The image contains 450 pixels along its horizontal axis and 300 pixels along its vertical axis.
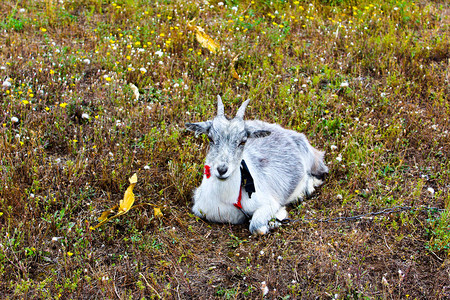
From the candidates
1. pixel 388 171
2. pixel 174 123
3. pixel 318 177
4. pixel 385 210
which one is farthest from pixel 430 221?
pixel 174 123

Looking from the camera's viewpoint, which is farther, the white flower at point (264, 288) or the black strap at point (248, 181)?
the black strap at point (248, 181)

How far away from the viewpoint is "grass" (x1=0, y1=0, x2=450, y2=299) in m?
4.74

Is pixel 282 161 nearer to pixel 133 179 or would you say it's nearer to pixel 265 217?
pixel 265 217

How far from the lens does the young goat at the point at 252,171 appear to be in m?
4.93

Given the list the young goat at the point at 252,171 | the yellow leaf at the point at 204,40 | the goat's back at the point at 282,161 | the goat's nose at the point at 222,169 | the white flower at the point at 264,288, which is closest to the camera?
the white flower at the point at 264,288

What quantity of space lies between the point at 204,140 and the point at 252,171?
1226mm

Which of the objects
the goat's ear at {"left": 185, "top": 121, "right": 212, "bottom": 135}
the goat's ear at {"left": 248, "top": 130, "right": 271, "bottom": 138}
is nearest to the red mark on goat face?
the goat's ear at {"left": 185, "top": 121, "right": 212, "bottom": 135}

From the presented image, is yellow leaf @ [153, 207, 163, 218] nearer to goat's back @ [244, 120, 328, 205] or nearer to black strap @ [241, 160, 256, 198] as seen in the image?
black strap @ [241, 160, 256, 198]

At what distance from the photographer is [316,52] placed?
28.3 feet

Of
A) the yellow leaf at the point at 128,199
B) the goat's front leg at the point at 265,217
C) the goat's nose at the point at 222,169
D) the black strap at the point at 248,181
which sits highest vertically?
the goat's nose at the point at 222,169

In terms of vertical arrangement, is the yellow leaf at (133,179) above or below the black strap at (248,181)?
below

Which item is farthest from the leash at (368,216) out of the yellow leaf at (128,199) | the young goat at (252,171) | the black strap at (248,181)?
the yellow leaf at (128,199)

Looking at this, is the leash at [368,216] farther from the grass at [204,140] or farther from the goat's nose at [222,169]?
the goat's nose at [222,169]

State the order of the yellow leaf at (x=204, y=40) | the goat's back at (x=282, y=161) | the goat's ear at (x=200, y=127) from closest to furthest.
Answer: the goat's ear at (x=200, y=127)
the goat's back at (x=282, y=161)
the yellow leaf at (x=204, y=40)
